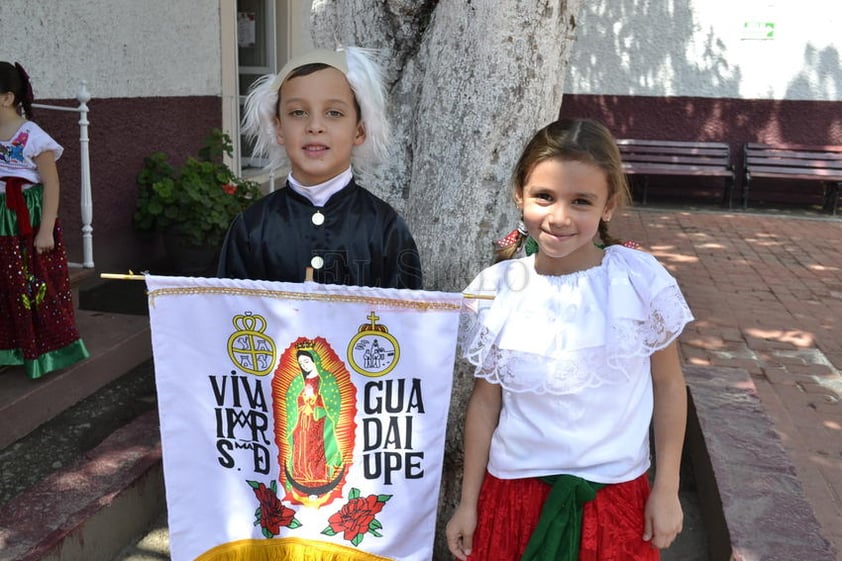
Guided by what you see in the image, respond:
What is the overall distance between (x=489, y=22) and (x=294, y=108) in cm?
71

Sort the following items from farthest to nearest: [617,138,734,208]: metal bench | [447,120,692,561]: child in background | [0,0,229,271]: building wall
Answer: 1. [617,138,734,208]: metal bench
2. [0,0,229,271]: building wall
3. [447,120,692,561]: child in background

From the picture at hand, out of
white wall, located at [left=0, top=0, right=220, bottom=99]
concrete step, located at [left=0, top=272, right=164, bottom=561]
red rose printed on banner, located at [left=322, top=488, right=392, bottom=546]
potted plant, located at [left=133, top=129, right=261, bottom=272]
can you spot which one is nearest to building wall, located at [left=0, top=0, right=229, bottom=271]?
white wall, located at [left=0, top=0, right=220, bottom=99]

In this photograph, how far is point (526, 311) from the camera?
178cm

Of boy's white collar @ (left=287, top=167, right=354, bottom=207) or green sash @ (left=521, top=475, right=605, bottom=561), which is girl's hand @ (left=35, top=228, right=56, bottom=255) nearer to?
boy's white collar @ (left=287, top=167, right=354, bottom=207)

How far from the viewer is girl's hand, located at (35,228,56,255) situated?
3.73 m

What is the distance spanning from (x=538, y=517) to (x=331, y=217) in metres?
0.89

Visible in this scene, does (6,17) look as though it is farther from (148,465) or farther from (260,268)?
(260,268)

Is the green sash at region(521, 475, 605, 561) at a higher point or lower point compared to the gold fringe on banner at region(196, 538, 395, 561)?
higher

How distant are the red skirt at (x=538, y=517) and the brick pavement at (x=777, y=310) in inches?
58.1

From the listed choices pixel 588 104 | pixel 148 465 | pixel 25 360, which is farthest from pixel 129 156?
pixel 588 104

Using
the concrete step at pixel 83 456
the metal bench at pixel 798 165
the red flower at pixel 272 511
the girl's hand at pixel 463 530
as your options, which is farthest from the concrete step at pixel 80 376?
the metal bench at pixel 798 165

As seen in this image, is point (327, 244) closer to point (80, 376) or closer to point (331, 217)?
point (331, 217)

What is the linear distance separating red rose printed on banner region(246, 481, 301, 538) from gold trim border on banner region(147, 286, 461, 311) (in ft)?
1.53

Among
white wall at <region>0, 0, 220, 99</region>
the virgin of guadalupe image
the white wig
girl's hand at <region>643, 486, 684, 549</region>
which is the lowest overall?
girl's hand at <region>643, 486, 684, 549</region>
